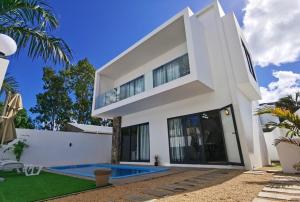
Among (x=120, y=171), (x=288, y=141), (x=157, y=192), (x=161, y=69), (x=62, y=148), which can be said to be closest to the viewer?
(x=157, y=192)

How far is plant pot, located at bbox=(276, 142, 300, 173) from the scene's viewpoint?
20.9 ft

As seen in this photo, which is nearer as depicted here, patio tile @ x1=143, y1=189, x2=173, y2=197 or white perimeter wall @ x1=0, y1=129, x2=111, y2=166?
patio tile @ x1=143, y1=189, x2=173, y2=197

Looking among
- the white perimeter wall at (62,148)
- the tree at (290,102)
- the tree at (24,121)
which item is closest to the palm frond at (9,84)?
the white perimeter wall at (62,148)

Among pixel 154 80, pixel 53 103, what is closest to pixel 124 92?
pixel 154 80

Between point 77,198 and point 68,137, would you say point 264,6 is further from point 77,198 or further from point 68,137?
point 68,137

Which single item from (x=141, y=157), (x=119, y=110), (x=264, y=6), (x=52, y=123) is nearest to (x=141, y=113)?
(x=119, y=110)

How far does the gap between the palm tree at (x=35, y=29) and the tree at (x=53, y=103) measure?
23.2 m

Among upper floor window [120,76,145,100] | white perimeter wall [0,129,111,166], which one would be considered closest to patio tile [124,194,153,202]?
upper floor window [120,76,145,100]

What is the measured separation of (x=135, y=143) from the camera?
534 inches

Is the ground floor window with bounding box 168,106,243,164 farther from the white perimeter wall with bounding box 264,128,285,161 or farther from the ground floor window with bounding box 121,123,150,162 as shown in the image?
the white perimeter wall with bounding box 264,128,285,161

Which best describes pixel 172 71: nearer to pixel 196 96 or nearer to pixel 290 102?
pixel 196 96

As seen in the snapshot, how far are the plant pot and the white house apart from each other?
144 cm

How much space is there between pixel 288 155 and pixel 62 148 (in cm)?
1323

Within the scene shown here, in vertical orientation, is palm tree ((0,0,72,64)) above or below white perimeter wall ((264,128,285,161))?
above
